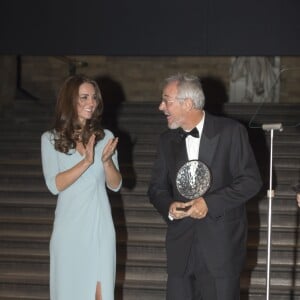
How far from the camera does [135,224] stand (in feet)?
21.9

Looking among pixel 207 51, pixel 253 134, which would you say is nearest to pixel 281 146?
pixel 253 134

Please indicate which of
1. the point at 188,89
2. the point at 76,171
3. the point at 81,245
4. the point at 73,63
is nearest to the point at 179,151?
the point at 188,89

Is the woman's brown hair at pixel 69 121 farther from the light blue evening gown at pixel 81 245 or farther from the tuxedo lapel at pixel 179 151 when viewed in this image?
the tuxedo lapel at pixel 179 151

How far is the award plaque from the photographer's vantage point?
3.60 metres

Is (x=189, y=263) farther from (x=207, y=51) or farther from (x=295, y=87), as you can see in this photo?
(x=295, y=87)

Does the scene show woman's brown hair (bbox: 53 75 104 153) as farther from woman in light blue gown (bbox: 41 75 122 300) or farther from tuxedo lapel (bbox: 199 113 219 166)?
tuxedo lapel (bbox: 199 113 219 166)

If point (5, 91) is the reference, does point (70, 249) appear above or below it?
Result: below

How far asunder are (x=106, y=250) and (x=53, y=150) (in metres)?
0.60

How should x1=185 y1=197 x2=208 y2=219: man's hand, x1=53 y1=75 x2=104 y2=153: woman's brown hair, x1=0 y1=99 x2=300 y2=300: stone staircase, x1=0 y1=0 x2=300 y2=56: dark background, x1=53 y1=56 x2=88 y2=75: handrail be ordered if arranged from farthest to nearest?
x1=53 y1=56 x2=88 y2=75: handrail
x1=0 y1=99 x2=300 y2=300: stone staircase
x1=0 y1=0 x2=300 y2=56: dark background
x1=53 y1=75 x2=104 y2=153: woman's brown hair
x1=185 y1=197 x2=208 y2=219: man's hand

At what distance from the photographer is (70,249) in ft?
12.2

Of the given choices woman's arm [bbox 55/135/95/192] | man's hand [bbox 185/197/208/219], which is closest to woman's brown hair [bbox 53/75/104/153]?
woman's arm [bbox 55/135/95/192]

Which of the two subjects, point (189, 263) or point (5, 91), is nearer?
point (189, 263)

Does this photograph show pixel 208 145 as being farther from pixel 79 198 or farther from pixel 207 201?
pixel 79 198

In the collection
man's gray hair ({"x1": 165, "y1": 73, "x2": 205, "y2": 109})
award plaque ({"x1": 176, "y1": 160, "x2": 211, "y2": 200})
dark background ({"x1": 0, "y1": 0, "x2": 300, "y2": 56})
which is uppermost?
dark background ({"x1": 0, "y1": 0, "x2": 300, "y2": 56})
